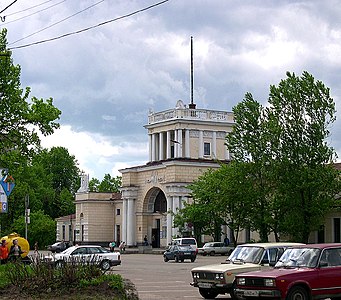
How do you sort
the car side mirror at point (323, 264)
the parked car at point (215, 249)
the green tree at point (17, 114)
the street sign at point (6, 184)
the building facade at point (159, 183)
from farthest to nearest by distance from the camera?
the building facade at point (159, 183) < the parked car at point (215, 249) < the green tree at point (17, 114) < the street sign at point (6, 184) < the car side mirror at point (323, 264)

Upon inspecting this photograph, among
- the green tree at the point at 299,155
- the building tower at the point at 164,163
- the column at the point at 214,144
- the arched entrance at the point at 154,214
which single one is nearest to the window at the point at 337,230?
the green tree at the point at 299,155

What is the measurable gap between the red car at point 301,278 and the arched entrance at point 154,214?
75.6m

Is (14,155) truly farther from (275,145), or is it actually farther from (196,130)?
(196,130)

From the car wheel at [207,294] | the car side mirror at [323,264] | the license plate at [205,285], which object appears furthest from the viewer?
the car wheel at [207,294]

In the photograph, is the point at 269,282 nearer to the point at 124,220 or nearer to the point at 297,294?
the point at 297,294

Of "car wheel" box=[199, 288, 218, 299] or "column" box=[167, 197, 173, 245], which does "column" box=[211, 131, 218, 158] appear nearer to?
"column" box=[167, 197, 173, 245]

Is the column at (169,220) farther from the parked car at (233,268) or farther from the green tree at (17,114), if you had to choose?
the parked car at (233,268)

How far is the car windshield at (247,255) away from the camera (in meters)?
24.1

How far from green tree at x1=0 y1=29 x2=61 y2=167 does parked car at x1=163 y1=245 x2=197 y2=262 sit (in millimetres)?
22001

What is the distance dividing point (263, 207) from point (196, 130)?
3744 centimetres

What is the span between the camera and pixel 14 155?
37.2 metres

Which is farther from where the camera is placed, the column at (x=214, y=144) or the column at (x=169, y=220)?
the column at (x=214, y=144)

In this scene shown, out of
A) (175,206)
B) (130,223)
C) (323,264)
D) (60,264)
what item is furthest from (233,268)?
(130,223)

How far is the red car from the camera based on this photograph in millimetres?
19656
